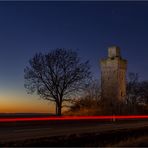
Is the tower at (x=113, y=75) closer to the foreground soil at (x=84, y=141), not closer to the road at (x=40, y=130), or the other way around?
the road at (x=40, y=130)

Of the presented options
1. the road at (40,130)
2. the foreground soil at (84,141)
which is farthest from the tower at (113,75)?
the foreground soil at (84,141)

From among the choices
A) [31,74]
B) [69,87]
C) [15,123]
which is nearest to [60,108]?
[69,87]

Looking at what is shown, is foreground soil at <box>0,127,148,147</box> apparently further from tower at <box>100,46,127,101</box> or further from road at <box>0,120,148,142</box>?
tower at <box>100,46,127,101</box>

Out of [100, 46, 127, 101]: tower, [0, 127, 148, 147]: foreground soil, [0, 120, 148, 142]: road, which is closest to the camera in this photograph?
[0, 127, 148, 147]: foreground soil

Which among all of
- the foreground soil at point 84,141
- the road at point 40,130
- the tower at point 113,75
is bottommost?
the foreground soil at point 84,141

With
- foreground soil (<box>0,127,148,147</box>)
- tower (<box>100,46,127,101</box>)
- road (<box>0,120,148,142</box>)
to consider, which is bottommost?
foreground soil (<box>0,127,148,147</box>)

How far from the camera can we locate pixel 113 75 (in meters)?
64.9

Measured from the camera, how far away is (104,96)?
62062mm

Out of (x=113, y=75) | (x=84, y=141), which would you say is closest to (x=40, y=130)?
(x=84, y=141)

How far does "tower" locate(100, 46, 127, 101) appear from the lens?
63.3 metres

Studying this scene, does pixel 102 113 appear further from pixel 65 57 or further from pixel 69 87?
pixel 65 57

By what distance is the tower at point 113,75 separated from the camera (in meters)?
63.3

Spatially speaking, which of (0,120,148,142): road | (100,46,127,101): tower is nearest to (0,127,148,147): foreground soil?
(0,120,148,142): road

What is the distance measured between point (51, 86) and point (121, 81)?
626 inches
